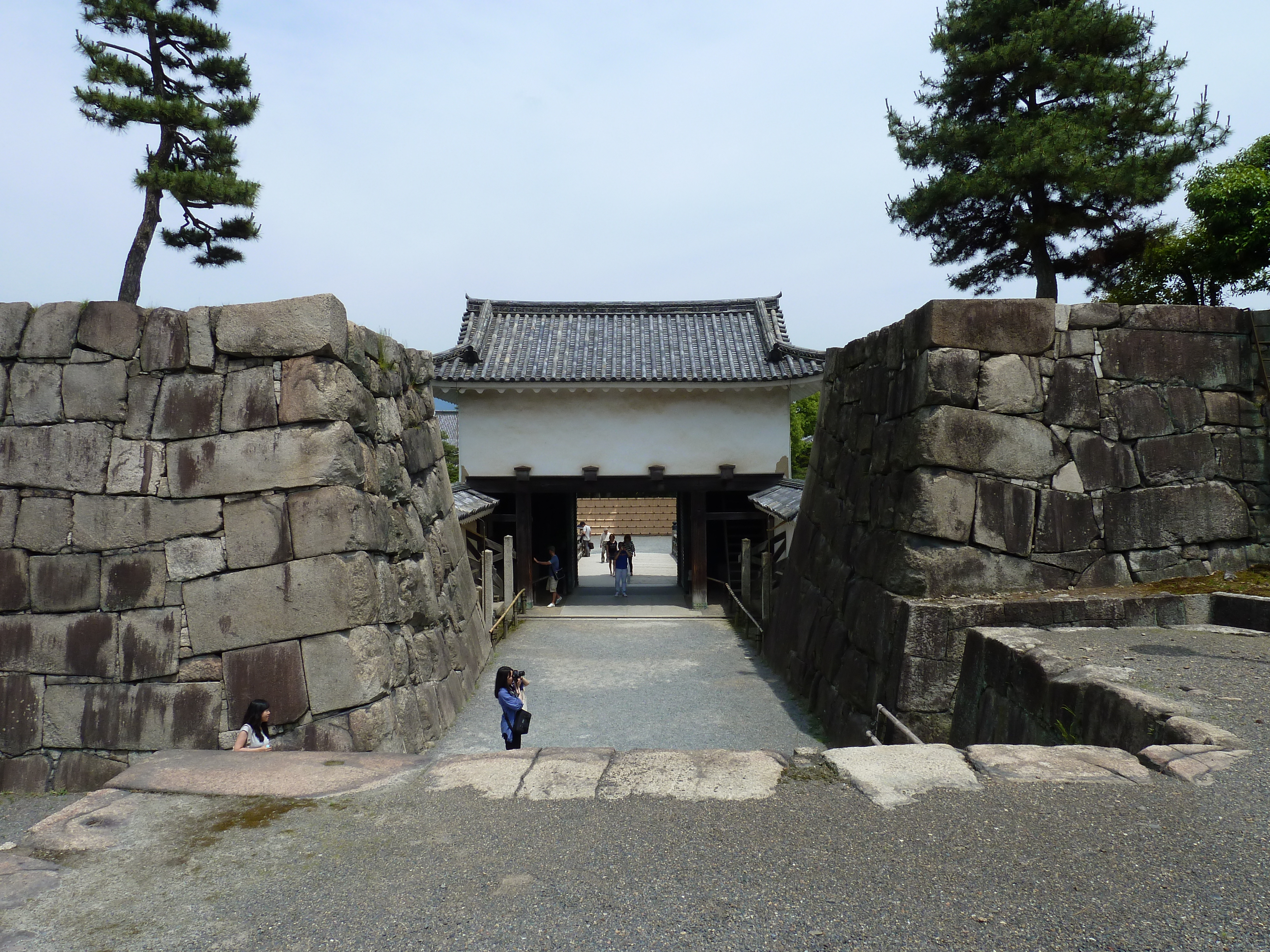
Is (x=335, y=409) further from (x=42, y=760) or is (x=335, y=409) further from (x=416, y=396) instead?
(x=42, y=760)

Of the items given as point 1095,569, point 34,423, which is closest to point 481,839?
point 34,423

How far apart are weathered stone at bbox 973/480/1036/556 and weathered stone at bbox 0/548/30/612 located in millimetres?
6862

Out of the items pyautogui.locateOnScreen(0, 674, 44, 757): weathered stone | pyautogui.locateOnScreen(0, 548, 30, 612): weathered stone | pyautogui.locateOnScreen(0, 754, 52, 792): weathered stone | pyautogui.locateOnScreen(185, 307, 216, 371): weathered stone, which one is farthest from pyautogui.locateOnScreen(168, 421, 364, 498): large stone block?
pyautogui.locateOnScreen(0, 754, 52, 792): weathered stone

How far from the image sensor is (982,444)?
596 cm

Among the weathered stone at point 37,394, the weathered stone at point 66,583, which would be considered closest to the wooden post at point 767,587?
the weathered stone at point 66,583

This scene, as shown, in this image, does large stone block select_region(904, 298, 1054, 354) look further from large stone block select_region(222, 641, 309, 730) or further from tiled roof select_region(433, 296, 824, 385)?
tiled roof select_region(433, 296, 824, 385)

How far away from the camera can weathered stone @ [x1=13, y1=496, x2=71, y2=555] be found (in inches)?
211

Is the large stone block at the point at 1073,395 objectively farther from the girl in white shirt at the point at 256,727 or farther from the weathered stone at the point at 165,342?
the weathered stone at the point at 165,342

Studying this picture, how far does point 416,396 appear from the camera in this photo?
7984 mm

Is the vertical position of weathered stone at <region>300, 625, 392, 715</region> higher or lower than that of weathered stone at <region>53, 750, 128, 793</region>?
higher

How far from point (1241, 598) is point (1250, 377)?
2340mm

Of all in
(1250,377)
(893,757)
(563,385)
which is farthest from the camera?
(563,385)

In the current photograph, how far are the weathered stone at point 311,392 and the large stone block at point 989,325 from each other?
4.41 m

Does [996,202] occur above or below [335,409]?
above
